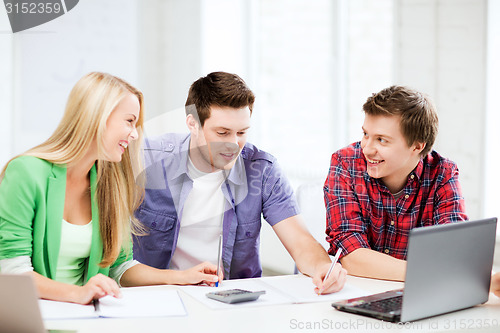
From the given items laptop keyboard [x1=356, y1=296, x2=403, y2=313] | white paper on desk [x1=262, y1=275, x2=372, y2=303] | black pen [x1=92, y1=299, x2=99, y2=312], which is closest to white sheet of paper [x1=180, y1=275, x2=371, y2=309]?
white paper on desk [x1=262, y1=275, x2=372, y2=303]

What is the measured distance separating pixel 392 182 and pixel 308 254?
36 cm

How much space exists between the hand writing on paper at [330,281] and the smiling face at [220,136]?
53 centimetres

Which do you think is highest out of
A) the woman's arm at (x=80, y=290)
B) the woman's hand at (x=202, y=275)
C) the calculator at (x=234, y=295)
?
the woman's arm at (x=80, y=290)

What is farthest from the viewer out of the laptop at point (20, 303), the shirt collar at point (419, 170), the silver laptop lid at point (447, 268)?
the shirt collar at point (419, 170)

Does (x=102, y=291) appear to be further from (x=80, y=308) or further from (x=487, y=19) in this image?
(x=487, y=19)

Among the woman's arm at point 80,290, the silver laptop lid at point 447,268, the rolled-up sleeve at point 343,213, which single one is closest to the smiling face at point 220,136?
the rolled-up sleeve at point 343,213

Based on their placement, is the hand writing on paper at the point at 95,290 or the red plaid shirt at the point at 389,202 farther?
the red plaid shirt at the point at 389,202

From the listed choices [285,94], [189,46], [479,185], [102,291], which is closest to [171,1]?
[189,46]

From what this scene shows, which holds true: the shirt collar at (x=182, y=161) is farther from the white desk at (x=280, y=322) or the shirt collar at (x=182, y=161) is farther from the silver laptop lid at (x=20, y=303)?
the silver laptop lid at (x=20, y=303)

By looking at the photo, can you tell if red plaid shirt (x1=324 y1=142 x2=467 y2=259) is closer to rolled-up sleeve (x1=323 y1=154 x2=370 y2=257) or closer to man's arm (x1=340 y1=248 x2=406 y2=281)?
rolled-up sleeve (x1=323 y1=154 x2=370 y2=257)

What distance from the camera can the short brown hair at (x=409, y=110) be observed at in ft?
5.82

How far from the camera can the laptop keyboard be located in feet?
4.05

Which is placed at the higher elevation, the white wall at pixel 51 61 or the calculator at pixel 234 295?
the white wall at pixel 51 61

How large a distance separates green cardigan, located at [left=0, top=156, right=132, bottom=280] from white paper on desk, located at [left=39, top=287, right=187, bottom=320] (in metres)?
0.17
